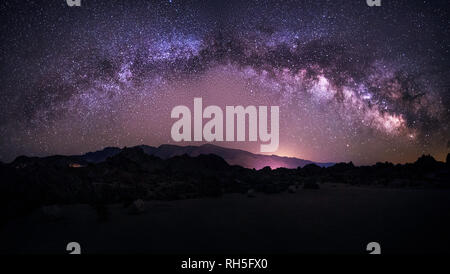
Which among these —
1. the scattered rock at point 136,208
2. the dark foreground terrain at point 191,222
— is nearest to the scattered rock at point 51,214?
the dark foreground terrain at point 191,222

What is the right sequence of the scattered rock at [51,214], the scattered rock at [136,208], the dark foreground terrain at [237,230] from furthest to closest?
the scattered rock at [136,208]
the scattered rock at [51,214]
the dark foreground terrain at [237,230]

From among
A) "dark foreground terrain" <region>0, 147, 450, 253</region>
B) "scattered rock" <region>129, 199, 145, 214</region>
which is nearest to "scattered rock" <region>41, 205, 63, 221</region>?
"dark foreground terrain" <region>0, 147, 450, 253</region>

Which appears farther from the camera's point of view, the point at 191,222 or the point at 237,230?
the point at 191,222

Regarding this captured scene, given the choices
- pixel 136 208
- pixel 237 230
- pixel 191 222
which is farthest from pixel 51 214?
pixel 237 230

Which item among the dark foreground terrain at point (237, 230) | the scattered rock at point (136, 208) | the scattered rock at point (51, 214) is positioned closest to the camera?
the dark foreground terrain at point (237, 230)

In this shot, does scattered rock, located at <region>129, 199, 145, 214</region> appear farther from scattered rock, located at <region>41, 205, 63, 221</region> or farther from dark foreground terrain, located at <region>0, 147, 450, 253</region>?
scattered rock, located at <region>41, 205, 63, 221</region>

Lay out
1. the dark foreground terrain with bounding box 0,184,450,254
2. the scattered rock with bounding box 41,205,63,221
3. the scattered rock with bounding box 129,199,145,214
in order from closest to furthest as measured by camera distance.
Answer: the dark foreground terrain with bounding box 0,184,450,254 → the scattered rock with bounding box 41,205,63,221 → the scattered rock with bounding box 129,199,145,214

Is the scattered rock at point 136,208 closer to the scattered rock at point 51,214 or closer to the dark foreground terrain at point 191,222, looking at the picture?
the dark foreground terrain at point 191,222

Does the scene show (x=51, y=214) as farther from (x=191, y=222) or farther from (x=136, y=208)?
(x=191, y=222)

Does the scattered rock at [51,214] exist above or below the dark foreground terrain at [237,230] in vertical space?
above

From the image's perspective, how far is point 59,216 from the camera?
3740 mm
